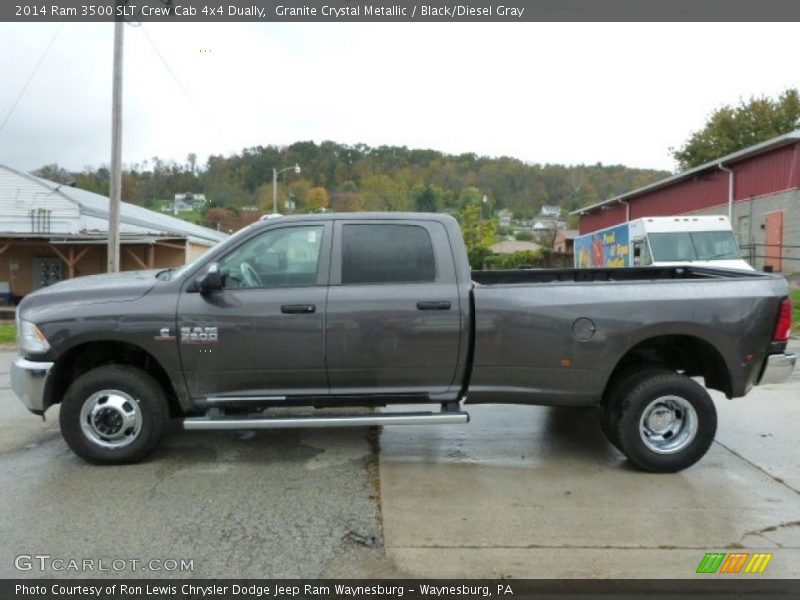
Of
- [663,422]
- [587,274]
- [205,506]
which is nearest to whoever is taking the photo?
[205,506]

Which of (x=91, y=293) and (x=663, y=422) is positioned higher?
(x=91, y=293)

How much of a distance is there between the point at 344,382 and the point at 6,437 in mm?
3346

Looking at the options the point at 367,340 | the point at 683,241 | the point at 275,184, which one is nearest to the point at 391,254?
the point at 367,340

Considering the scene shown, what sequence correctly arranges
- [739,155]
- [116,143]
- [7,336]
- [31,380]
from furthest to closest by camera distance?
[739,155] < [116,143] < [7,336] < [31,380]

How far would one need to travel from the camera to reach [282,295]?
4777 mm

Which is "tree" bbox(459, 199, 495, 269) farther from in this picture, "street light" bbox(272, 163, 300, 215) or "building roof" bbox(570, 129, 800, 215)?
"street light" bbox(272, 163, 300, 215)

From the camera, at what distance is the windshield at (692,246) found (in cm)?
1631

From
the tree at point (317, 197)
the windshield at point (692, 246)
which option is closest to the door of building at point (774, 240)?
the windshield at point (692, 246)

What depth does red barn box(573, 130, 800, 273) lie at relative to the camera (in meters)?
22.6

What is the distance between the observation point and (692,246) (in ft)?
54.5

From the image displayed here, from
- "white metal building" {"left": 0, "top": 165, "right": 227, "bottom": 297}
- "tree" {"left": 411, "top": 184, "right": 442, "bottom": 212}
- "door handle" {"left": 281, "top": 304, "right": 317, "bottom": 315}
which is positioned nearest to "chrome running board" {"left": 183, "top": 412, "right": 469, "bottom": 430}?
"door handle" {"left": 281, "top": 304, "right": 317, "bottom": 315}

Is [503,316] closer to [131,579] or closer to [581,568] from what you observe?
[581,568]

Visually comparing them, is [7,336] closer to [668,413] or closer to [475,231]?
[668,413]

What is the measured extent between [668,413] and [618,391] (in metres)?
0.40
